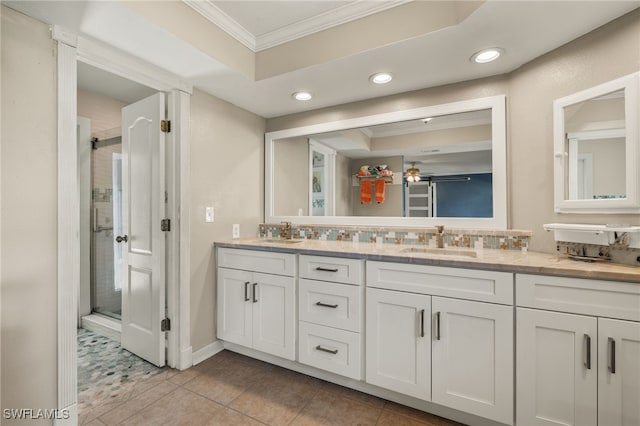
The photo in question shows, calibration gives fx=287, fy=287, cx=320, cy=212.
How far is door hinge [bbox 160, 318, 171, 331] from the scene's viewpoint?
2178 mm

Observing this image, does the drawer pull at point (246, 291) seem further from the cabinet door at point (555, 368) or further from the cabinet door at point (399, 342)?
the cabinet door at point (555, 368)

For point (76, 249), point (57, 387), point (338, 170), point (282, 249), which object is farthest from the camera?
point (338, 170)

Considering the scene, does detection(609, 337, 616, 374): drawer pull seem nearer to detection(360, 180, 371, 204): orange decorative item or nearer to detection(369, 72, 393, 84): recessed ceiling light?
detection(360, 180, 371, 204): orange decorative item

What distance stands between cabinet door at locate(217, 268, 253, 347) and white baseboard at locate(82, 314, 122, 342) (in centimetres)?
111

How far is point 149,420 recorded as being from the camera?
5.38ft

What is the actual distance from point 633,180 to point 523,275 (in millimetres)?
713

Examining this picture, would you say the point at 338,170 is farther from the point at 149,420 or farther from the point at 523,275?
the point at 149,420

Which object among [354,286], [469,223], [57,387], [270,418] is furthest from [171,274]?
[469,223]

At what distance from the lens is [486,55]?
1776 mm

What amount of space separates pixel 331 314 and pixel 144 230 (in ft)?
5.36

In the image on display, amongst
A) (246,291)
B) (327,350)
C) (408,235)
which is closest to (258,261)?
(246,291)

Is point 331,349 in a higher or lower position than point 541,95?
lower

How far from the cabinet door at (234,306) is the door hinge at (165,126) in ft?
3.86

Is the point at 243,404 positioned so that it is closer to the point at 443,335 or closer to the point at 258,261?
the point at 258,261
